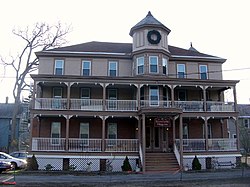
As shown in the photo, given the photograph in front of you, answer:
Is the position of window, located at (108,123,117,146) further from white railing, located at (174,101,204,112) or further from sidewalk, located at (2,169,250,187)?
sidewalk, located at (2,169,250,187)

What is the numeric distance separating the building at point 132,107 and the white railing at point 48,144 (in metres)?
0.08

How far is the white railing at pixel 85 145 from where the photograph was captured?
24616 mm

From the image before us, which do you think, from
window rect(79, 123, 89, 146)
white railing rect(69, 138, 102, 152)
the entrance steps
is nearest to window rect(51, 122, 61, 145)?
window rect(79, 123, 89, 146)

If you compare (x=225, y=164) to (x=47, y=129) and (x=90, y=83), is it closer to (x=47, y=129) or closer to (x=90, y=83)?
(x=90, y=83)

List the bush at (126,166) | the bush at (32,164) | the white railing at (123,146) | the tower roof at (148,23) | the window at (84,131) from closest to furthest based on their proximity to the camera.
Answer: the bush at (32,164) < the bush at (126,166) < the white railing at (123,146) < the window at (84,131) < the tower roof at (148,23)

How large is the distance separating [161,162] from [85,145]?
261 inches

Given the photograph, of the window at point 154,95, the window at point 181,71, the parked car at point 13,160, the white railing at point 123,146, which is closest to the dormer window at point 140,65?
the window at point 154,95

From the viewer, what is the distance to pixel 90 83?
82.8ft

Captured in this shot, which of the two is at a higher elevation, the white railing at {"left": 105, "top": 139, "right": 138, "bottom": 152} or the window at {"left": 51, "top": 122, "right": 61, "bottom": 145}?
the window at {"left": 51, "top": 122, "right": 61, "bottom": 145}

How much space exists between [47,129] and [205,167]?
14.2m

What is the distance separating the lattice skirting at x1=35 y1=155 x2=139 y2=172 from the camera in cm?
2364

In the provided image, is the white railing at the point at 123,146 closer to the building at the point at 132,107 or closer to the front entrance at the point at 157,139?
the building at the point at 132,107

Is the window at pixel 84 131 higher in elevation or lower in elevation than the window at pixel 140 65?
lower

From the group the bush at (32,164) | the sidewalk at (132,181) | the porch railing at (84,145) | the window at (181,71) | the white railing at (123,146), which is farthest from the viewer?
the window at (181,71)
